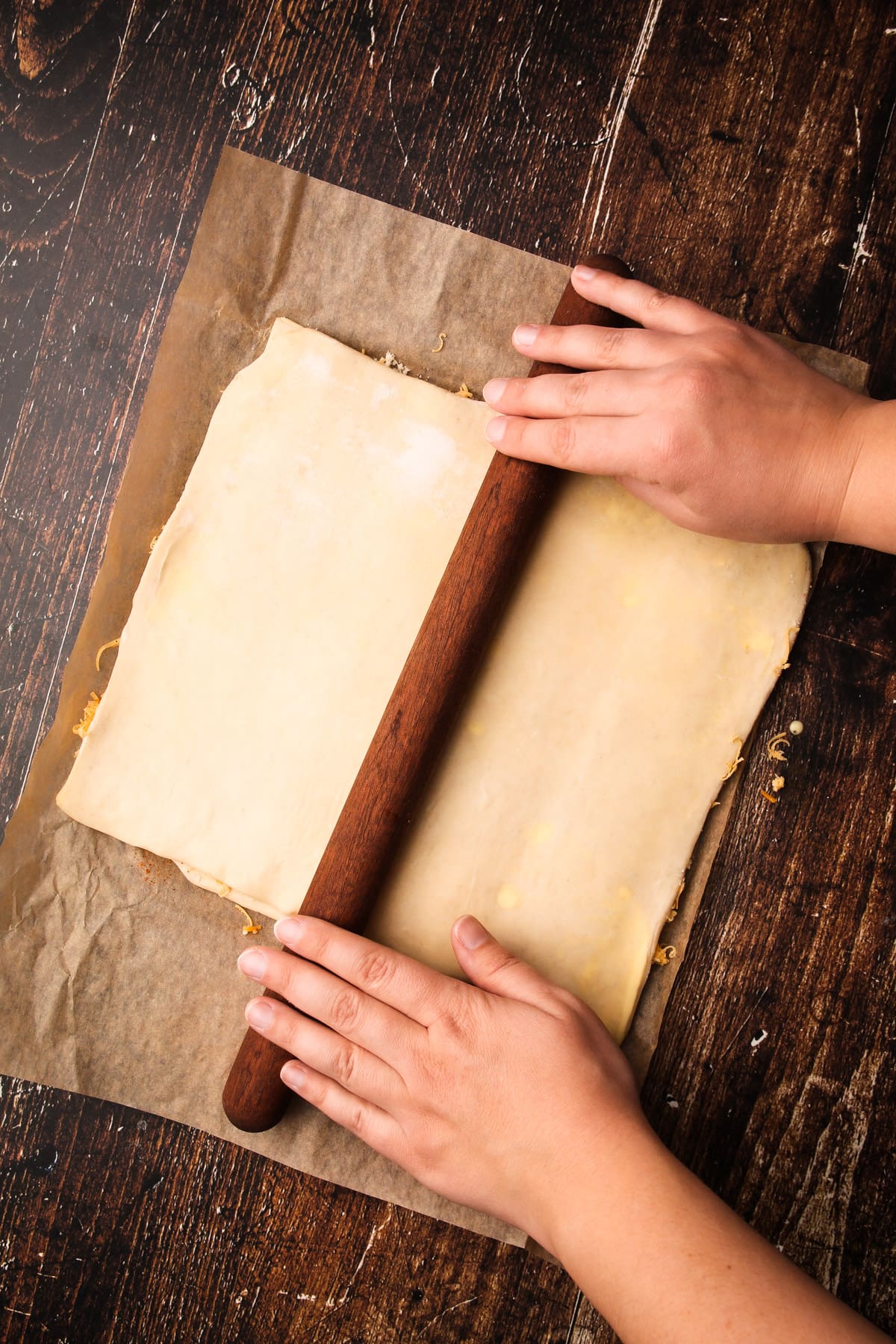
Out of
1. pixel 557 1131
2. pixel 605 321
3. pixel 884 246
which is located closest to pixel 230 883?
pixel 557 1131

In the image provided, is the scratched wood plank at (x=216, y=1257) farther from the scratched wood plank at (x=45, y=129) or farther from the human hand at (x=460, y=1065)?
the scratched wood plank at (x=45, y=129)

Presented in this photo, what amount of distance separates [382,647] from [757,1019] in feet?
1.68

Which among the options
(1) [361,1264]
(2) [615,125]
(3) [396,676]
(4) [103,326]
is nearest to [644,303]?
(2) [615,125]

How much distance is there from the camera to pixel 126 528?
0.85m

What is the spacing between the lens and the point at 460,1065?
73 centimetres

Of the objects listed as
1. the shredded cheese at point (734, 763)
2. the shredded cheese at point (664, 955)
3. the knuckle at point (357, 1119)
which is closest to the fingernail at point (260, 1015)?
the knuckle at point (357, 1119)

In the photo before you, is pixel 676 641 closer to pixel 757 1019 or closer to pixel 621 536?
pixel 621 536

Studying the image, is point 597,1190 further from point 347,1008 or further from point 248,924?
point 248,924

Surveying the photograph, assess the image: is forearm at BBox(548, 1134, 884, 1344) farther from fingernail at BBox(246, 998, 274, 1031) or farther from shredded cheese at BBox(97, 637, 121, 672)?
shredded cheese at BBox(97, 637, 121, 672)

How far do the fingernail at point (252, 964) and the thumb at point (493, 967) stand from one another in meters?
0.18

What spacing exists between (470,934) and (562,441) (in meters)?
0.46

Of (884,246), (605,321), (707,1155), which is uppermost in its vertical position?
(884,246)

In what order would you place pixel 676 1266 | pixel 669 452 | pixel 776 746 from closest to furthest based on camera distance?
pixel 676 1266, pixel 669 452, pixel 776 746

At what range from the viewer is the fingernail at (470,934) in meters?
0.77
